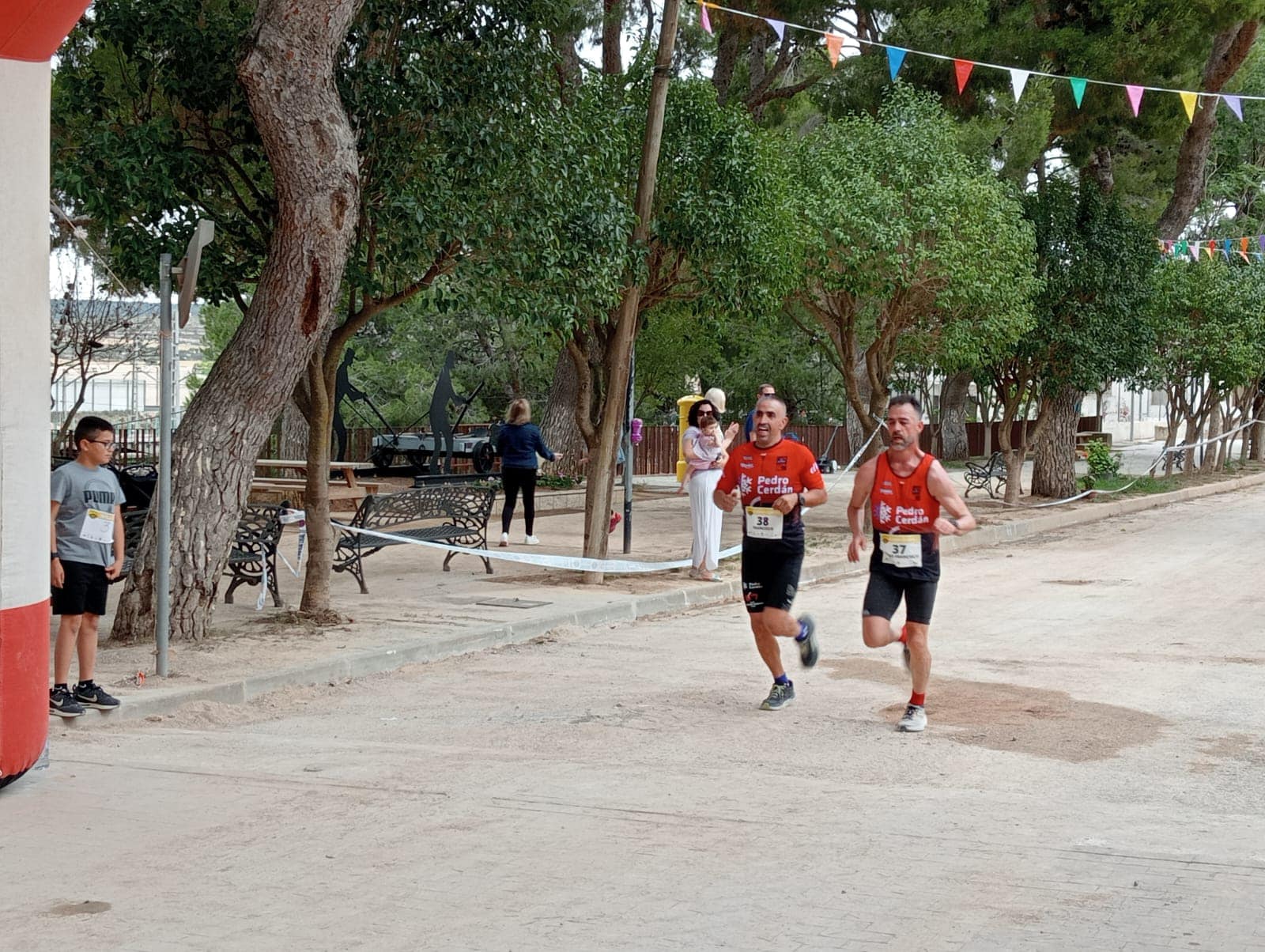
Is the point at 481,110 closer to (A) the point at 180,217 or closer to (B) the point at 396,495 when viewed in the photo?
(A) the point at 180,217

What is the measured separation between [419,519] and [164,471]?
221 inches

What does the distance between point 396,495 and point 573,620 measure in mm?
2586

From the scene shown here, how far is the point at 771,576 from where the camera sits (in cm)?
898

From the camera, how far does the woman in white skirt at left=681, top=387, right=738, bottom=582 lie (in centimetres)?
1529

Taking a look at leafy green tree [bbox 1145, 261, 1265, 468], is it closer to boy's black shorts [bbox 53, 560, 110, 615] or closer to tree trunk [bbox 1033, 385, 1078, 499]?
tree trunk [bbox 1033, 385, 1078, 499]

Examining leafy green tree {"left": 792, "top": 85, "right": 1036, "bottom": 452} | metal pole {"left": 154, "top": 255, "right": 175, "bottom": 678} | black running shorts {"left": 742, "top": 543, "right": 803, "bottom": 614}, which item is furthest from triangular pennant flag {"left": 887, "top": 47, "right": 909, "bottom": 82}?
metal pole {"left": 154, "top": 255, "right": 175, "bottom": 678}

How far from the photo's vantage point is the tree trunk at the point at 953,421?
4516 cm

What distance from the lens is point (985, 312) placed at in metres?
20.9

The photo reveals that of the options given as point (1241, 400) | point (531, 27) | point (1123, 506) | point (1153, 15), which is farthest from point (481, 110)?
point (1241, 400)

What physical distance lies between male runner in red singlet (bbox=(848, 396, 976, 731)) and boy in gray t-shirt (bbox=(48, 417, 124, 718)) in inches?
162

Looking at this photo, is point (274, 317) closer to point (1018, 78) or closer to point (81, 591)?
point (81, 591)

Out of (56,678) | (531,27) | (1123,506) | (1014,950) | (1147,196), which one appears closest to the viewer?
(1014,950)

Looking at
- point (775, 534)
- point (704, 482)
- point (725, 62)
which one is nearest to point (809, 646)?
point (775, 534)

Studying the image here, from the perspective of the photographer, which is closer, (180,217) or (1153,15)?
(180,217)
